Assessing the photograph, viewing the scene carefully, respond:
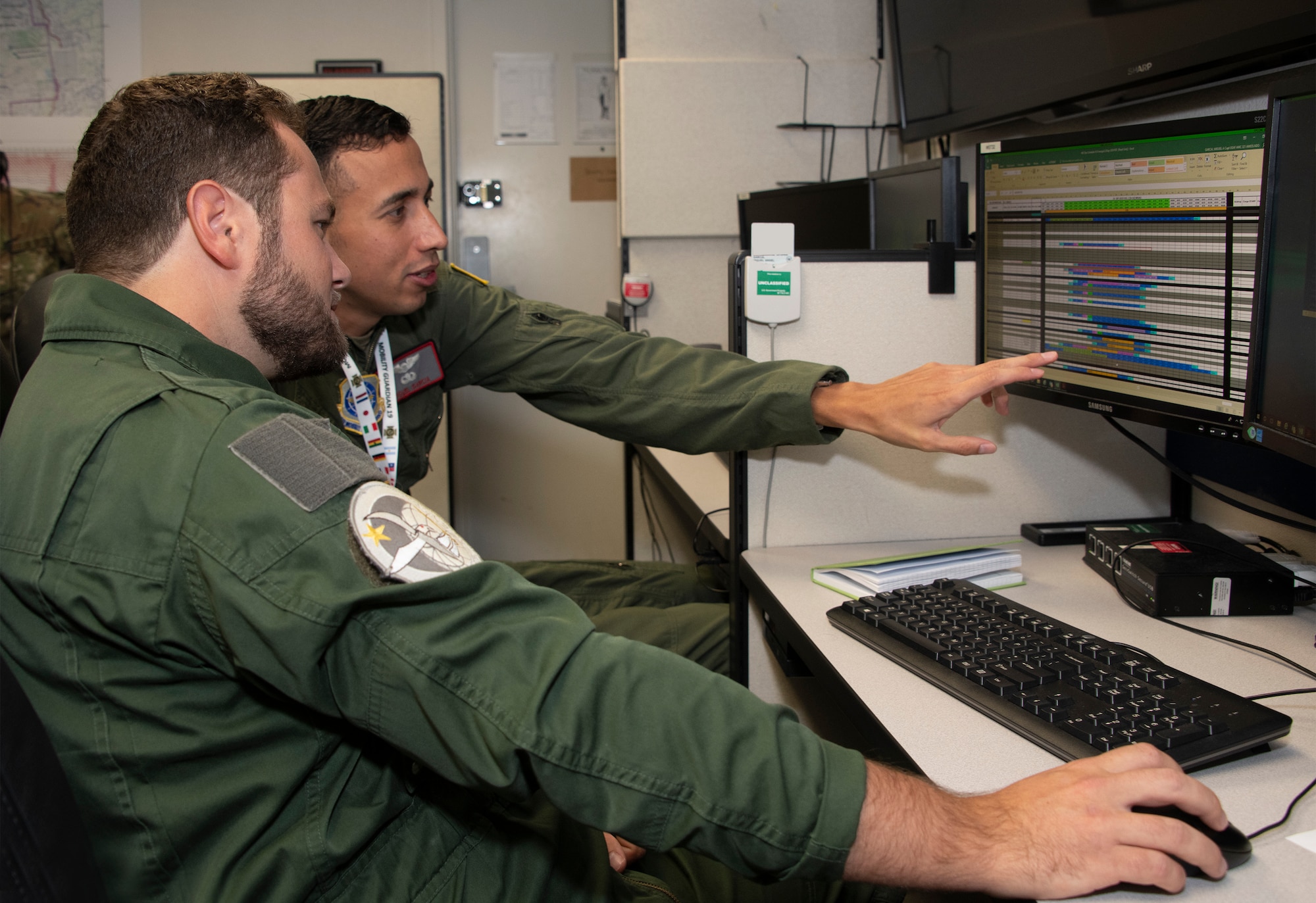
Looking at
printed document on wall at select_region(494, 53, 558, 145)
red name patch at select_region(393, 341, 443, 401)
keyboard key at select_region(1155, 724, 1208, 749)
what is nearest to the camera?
keyboard key at select_region(1155, 724, 1208, 749)

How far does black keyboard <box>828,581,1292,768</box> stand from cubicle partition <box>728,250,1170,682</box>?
305 mm

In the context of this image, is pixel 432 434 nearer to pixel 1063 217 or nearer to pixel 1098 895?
pixel 1063 217

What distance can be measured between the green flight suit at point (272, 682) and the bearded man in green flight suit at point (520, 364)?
649 millimetres

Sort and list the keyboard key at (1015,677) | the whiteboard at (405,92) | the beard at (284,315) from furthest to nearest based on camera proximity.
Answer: the whiteboard at (405,92) < the beard at (284,315) < the keyboard key at (1015,677)

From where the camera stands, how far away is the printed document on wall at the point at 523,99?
11.0ft

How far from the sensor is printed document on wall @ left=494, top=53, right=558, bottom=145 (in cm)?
334

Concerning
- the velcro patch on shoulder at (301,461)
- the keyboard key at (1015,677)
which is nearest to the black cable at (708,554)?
the keyboard key at (1015,677)

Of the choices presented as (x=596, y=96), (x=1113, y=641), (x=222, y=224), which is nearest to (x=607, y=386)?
(x=222, y=224)

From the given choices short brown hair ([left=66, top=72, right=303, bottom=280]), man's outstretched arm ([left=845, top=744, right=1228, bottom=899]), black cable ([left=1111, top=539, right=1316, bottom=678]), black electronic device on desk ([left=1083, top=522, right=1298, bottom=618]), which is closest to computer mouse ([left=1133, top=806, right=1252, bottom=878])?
man's outstretched arm ([left=845, top=744, right=1228, bottom=899])

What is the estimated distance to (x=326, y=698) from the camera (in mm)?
680

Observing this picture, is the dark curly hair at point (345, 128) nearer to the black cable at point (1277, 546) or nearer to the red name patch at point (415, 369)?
the red name patch at point (415, 369)

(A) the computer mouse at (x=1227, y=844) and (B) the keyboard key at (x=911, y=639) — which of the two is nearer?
(A) the computer mouse at (x=1227, y=844)

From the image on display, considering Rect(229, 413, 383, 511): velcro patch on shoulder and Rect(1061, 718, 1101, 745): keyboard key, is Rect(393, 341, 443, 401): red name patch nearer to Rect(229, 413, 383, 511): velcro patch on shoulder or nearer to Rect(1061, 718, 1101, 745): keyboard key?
Rect(229, 413, 383, 511): velcro patch on shoulder

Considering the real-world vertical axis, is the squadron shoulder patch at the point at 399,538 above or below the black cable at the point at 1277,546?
above
